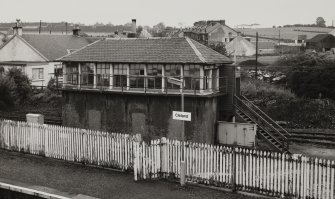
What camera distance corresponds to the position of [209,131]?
69.1 feet

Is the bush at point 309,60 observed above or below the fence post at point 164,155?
above

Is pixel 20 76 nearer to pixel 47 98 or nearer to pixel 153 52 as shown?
pixel 47 98

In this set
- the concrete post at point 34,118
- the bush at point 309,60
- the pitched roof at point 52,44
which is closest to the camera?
the concrete post at point 34,118

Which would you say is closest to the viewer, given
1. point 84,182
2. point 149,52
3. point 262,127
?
point 84,182

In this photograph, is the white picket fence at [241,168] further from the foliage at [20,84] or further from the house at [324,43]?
the house at [324,43]

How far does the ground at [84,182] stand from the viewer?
13703 millimetres

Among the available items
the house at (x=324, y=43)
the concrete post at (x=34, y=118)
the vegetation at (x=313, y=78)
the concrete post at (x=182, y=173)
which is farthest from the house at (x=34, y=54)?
the house at (x=324, y=43)

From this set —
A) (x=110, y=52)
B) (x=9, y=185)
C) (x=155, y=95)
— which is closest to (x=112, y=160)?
(x=9, y=185)

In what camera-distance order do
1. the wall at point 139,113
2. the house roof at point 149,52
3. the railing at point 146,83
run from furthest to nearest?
the house roof at point 149,52, the railing at point 146,83, the wall at point 139,113

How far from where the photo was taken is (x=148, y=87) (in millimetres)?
21891

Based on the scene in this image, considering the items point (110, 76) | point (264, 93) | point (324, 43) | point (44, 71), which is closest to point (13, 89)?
point (44, 71)

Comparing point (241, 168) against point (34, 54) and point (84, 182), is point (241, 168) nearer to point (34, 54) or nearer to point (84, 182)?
point (84, 182)

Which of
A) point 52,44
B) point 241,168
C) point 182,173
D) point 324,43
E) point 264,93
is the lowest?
point 182,173

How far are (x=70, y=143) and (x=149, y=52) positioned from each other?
24.0 feet
